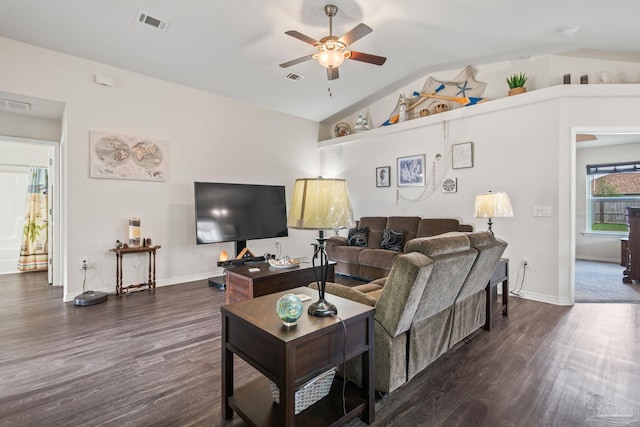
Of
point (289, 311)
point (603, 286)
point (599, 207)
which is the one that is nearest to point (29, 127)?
point (289, 311)

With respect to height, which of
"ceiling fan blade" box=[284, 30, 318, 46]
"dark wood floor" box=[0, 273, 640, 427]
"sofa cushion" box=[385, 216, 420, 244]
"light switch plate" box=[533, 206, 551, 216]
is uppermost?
"ceiling fan blade" box=[284, 30, 318, 46]

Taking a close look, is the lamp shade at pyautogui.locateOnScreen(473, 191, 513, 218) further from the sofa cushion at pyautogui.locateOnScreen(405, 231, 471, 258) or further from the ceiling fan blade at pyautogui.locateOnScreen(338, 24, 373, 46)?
the ceiling fan blade at pyautogui.locateOnScreen(338, 24, 373, 46)

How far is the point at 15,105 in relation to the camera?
13.3 feet

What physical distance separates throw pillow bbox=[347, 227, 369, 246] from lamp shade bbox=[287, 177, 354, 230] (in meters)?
3.79

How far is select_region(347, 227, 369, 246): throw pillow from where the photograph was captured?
546 cm

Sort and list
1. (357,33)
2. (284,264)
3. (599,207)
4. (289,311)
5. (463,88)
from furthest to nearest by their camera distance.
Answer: (599,207) → (463,88) → (284,264) → (357,33) → (289,311)

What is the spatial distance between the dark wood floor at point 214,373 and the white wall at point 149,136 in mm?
1093

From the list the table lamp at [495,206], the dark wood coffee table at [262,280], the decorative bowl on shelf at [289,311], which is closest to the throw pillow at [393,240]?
the table lamp at [495,206]

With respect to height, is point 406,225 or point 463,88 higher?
point 463,88

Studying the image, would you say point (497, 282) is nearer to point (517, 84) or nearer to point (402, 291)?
point (402, 291)

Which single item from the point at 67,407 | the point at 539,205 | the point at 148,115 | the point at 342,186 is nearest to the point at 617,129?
the point at 539,205

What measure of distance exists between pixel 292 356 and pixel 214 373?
4.03ft

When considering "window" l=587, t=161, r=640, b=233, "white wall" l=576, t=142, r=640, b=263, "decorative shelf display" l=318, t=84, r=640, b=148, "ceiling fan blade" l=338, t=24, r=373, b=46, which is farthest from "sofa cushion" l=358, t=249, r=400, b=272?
"window" l=587, t=161, r=640, b=233

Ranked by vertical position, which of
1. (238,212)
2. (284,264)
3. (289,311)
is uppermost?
(238,212)
